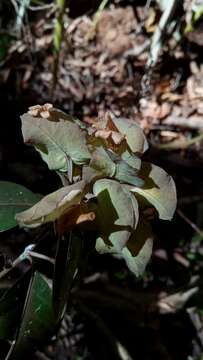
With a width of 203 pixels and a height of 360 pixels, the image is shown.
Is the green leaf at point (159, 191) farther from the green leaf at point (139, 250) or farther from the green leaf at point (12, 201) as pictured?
the green leaf at point (12, 201)

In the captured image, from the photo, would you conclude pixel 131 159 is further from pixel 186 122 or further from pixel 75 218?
pixel 186 122

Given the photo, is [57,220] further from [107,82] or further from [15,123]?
[107,82]

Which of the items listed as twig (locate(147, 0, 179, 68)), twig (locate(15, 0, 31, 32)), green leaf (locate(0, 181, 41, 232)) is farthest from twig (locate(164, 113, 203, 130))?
green leaf (locate(0, 181, 41, 232))

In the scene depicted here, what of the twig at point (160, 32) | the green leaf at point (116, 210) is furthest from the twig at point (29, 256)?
the twig at point (160, 32)

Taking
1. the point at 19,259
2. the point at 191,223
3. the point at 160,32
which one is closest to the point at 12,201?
the point at 19,259

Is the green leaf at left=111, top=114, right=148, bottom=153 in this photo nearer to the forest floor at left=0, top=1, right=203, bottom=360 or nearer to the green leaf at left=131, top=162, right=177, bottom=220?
the green leaf at left=131, top=162, right=177, bottom=220
